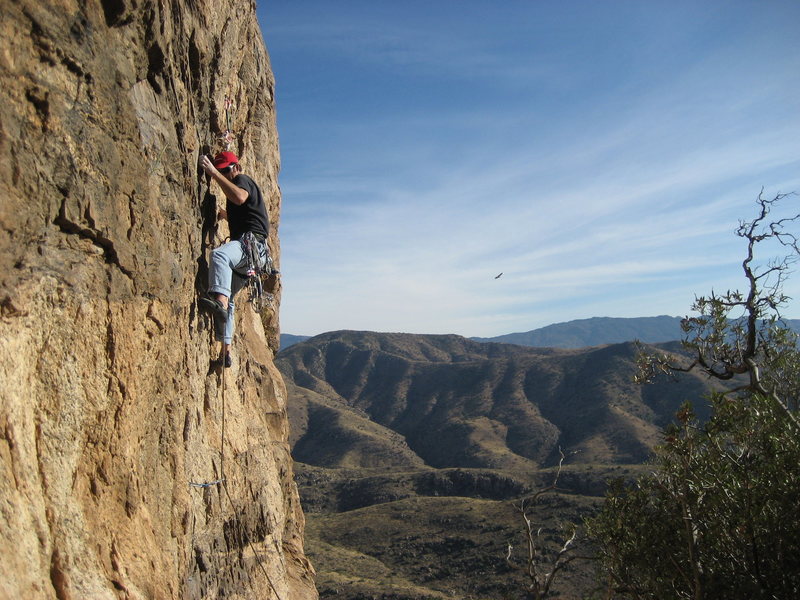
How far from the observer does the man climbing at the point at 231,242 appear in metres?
7.12

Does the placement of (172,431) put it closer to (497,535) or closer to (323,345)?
(497,535)

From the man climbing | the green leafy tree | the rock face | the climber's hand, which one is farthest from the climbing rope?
the green leafy tree

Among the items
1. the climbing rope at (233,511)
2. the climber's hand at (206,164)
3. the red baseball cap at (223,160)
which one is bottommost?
the climbing rope at (233,511)

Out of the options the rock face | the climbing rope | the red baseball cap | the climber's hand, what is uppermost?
the red baseball cap

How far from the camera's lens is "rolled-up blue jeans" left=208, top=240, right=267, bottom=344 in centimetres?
708

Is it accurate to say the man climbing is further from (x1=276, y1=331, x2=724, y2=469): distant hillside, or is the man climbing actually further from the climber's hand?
(x1=276, y1=331, x2=724, y2=469): distant hillside

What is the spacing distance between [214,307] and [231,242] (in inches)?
36.4

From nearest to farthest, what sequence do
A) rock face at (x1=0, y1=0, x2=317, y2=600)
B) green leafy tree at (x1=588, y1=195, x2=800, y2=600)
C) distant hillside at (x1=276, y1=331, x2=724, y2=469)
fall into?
rock face at (x1=0, y1=0, x2=317, y2=600)
green leafy tree at (x1=588, y1=195, x2=800, y2=600)
distant hillside at (x1=276, y1=331, x2=724, y2=469)

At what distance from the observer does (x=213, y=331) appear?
7652 mm

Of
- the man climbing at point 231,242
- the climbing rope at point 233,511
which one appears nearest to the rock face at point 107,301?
the climbing rope at point 233,511

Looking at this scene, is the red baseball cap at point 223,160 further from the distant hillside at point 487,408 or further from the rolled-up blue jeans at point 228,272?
the distant hillside at point 487,408

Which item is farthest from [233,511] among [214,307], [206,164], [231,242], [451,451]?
[451,451]

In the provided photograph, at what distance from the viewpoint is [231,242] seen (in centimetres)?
743

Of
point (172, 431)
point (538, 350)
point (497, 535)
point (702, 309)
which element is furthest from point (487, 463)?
point (172, 431)
